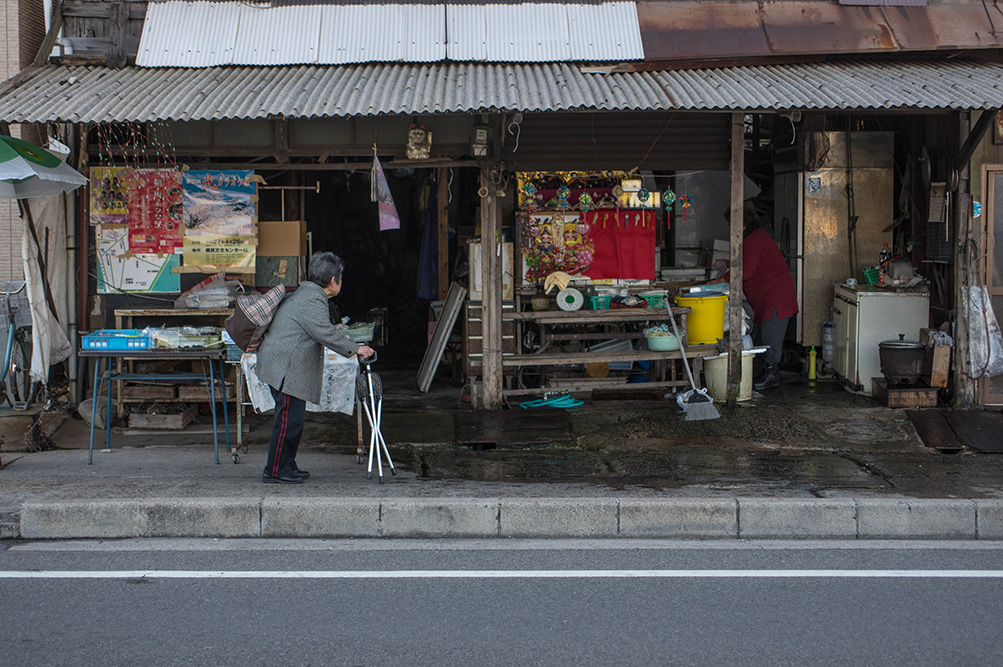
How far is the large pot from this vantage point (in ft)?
30.9

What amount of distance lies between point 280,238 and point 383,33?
7.90 feet

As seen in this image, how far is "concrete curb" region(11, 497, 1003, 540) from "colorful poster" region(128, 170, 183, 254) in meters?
3.87

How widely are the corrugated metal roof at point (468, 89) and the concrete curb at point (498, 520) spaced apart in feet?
Answer: 11.4

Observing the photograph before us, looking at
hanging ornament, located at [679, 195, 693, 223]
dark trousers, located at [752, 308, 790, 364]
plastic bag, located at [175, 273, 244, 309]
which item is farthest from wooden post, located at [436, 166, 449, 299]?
dark trousers, located at [752, 308, 790, 364]

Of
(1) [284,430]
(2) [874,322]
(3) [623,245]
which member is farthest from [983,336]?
(1) [284,430]

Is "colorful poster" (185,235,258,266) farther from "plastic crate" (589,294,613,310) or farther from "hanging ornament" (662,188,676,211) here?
"hanging ornament" (662,188,676,211)

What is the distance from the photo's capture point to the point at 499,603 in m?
4.83

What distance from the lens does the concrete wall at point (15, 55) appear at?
9.22 m

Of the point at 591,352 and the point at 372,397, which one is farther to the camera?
the point at 591,352

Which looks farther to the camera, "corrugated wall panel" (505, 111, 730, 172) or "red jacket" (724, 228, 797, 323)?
"red jacket" (724, 228, 797, 323)

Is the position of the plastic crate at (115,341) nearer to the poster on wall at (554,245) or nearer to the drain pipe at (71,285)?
the drain pipe at (71,285)

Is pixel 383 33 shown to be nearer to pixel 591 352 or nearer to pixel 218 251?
pixel 218 251

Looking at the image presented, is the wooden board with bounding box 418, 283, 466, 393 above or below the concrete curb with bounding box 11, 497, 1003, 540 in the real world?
above

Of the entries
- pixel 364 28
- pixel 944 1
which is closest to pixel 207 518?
pixel 364 28
